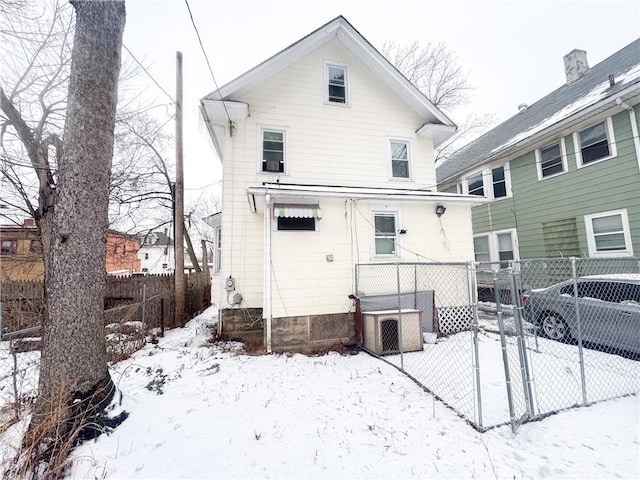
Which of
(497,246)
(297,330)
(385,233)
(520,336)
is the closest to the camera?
(520,336)

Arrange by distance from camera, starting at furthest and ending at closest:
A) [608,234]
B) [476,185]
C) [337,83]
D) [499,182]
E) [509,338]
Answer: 1. [476,185]
2. [499,182]
3. [337,83]
4. [608,234]
5. [509,338]

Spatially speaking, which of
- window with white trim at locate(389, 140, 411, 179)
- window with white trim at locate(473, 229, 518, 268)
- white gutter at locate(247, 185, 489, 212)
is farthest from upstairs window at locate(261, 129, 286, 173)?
window with white trim at locate(473, 229, 518, 268)

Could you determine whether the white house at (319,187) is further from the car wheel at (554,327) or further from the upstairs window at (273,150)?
the car wheel at (554,327)

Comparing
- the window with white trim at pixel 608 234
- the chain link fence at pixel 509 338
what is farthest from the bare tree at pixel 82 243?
the window with white trim at pixel 608 234

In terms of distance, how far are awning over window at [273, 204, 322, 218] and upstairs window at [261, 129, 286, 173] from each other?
6.14 ft

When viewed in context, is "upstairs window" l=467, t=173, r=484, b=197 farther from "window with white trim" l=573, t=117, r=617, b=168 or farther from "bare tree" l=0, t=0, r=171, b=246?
"bare tree" l=0, t=0, r=171, b=246

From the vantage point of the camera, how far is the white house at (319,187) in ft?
21.2

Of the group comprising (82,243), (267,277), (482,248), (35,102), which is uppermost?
(35,102)

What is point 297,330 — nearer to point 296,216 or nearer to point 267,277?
point 267,277

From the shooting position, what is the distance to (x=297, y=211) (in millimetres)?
6277

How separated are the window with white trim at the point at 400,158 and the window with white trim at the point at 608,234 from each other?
19.2 ft

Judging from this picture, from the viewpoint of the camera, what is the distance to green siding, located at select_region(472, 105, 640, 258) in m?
7.66

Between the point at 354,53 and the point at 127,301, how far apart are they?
446 inches

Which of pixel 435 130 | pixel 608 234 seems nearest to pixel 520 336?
pixel 435 130
